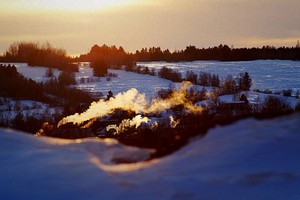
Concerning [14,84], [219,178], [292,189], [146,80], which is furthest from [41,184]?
[146,80]

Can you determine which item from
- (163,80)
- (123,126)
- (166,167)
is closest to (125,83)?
(163,80)

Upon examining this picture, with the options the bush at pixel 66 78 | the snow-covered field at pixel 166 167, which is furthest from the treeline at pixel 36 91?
the snow-covered field at pixel 166 167

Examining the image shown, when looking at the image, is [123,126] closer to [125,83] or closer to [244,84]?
[244,84]

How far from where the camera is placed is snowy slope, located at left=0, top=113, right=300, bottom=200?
8.41 ft

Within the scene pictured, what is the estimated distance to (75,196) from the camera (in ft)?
8.43

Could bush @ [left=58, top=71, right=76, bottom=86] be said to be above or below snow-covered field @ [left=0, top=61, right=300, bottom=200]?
below

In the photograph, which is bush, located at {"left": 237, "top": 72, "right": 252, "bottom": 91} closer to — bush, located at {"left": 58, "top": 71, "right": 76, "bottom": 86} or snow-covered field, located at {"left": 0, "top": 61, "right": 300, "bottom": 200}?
bush, located at {"left": 58, "top": 71, "right": 76, "bottom": 86}

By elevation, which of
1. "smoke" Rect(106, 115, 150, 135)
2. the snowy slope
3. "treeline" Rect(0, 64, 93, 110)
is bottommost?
"treeline" Rect(0, 64, 93, 110)

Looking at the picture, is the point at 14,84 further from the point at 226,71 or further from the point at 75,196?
the point at 75,196

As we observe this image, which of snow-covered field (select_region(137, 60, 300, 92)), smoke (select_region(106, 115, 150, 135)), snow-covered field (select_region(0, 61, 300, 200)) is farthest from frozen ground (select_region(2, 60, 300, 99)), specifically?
snow-covered field (select_region(0, 61, 300, 200))

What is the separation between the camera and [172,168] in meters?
2.82

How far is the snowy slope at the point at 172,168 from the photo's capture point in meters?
2.56

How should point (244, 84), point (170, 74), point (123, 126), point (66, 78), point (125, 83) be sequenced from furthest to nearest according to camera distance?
point (170, 74) < point (66, 78) < point (125, 83) < point (244, 84) < point (123, 126)

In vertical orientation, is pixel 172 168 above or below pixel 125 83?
above
